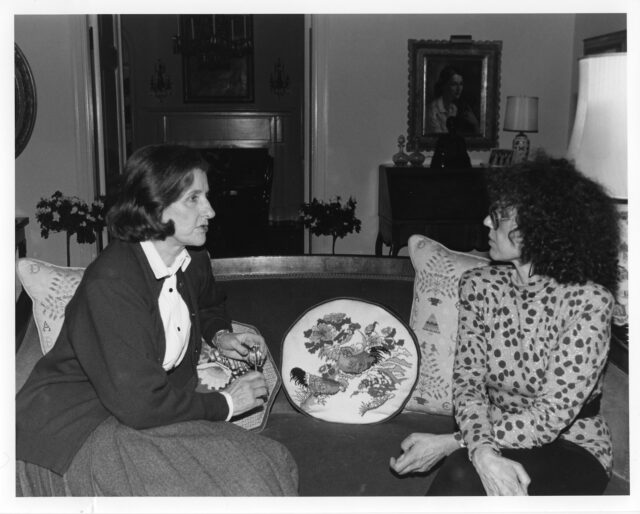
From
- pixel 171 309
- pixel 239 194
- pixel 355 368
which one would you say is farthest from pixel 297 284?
pixel 239 194

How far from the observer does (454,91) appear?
247 inches

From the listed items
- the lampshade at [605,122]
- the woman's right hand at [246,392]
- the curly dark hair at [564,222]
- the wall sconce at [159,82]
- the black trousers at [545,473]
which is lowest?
the black trousers at [545,473]

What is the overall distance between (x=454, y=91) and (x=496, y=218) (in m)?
4.61

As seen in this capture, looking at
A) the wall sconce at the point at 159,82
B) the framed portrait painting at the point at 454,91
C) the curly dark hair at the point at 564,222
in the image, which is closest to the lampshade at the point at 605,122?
the curly dark hair at the point at 564,222

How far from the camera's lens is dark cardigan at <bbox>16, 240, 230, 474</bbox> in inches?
65.6

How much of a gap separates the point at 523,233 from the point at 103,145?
464 centimetres

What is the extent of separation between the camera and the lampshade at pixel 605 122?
6.27 feet

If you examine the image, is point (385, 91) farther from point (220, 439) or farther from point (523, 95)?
point (220, 439)

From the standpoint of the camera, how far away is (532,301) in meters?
1.90

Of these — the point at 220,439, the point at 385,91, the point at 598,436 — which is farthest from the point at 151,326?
the point at 385,91

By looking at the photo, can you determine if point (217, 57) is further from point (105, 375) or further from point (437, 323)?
point (105, 375)

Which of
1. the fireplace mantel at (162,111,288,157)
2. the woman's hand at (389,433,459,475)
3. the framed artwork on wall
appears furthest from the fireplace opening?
the woman's hand at (389,433,459,475)

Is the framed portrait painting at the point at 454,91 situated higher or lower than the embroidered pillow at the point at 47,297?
higher

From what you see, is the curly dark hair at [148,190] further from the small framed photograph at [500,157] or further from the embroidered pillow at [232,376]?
the small framed photograph at [500,157]
